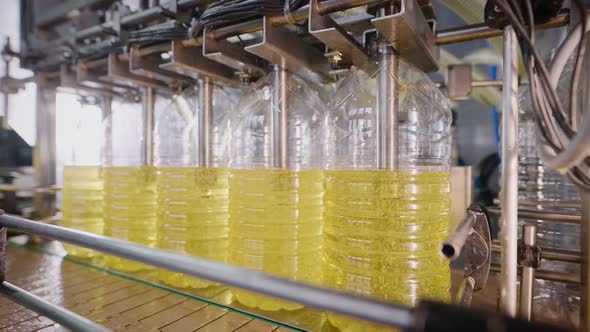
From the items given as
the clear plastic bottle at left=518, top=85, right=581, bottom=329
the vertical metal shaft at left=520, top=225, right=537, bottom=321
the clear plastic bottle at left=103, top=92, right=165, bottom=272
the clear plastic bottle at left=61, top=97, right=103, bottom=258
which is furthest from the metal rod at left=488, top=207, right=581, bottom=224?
the clear plastic bottle at left=61, top=97, right=103, bottom=258

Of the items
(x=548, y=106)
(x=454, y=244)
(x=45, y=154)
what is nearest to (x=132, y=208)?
(x=45, y=154)

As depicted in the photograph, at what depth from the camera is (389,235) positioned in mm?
884

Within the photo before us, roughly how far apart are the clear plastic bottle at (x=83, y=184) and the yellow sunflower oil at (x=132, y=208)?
0.64ft

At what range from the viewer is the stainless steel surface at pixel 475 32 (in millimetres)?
730

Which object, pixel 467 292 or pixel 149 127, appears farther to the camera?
pixel 149 127

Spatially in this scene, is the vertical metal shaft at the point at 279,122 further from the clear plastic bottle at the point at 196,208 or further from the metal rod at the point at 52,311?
the metal rod at the point at 52,311

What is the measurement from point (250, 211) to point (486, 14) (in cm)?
81

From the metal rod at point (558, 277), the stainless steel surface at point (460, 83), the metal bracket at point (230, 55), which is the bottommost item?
the metal rod at point (558, 277)

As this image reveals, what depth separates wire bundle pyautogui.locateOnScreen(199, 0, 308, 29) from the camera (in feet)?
2.99

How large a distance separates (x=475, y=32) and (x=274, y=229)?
0.76 m

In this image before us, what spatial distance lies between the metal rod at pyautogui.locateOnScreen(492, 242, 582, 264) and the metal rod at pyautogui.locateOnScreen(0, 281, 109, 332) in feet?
2.57

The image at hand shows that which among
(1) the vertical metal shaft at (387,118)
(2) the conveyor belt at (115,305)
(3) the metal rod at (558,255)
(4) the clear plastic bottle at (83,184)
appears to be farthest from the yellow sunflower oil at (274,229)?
(4) the clear plastic bottle at (83,184)

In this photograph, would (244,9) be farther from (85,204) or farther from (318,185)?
(85,204)

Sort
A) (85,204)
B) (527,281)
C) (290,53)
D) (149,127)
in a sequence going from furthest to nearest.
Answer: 1. (85,204)
2. (149,127)
3. (290,53)
4. (527,281)
